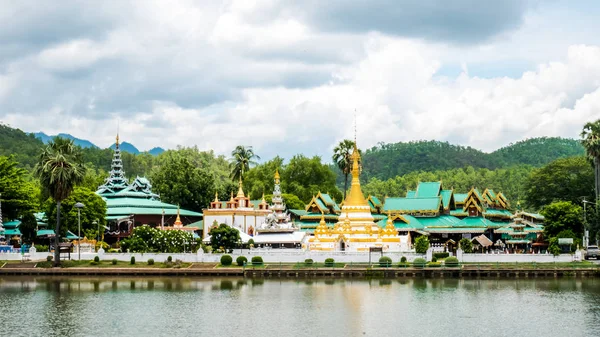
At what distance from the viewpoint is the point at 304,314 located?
4434 centimetres

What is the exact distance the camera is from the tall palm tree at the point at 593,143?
78.1 meters

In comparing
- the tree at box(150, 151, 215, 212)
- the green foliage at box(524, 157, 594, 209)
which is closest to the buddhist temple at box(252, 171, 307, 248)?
the tree at box(150, 151, 215, 212)

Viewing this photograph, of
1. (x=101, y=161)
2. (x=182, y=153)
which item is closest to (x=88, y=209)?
(x=182, y=153)

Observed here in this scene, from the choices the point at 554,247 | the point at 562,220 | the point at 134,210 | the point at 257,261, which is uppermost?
the point at 134,210

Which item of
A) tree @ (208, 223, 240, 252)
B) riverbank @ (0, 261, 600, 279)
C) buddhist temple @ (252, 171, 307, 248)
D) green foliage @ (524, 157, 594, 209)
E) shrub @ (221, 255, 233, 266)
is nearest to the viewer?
riverbank @ (0, 261, 600, 279)

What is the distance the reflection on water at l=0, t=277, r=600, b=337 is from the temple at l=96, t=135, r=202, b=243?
104ft

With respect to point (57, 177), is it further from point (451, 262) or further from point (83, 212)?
point (451, 262)

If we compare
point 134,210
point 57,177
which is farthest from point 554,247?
point 134,210

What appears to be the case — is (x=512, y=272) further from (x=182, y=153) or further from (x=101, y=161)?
(x=101, y=161)

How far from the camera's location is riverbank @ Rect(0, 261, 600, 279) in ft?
206

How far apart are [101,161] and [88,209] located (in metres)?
97.1

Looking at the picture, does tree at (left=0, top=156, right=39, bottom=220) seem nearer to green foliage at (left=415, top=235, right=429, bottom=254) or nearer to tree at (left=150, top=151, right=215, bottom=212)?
tree at (left=150, top=151, right=215, bottom=212)

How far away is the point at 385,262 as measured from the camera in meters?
65.8

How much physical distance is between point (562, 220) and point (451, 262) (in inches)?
590
